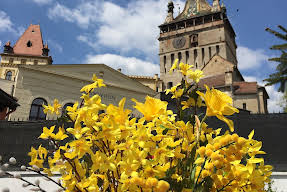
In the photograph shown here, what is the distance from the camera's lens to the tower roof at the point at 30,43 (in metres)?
41.9

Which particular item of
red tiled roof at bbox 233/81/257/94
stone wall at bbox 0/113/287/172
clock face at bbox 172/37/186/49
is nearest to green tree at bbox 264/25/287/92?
stone wall at bbox 0/113/287/172

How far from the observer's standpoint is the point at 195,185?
80 centimetres

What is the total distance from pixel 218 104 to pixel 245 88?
3023cm

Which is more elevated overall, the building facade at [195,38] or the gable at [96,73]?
the building facade at [195,38]

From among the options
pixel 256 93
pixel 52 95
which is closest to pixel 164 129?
pixel 52 95

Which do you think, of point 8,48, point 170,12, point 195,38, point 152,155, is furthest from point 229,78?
point 8,48

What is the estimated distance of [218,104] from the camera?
0.83 metres

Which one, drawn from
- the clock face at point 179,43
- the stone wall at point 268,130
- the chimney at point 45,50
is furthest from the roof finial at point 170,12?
the stone wall at point 268,130

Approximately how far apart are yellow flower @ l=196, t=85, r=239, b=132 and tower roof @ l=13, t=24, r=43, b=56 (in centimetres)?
4696

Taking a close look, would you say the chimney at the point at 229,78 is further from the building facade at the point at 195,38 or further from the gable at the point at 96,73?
the gable at the point at 96,73

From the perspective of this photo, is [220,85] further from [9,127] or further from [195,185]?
[195,185]

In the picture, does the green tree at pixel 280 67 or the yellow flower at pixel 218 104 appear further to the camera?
the green tree at pixel 280 67

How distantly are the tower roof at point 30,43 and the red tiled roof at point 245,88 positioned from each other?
3735 centimetres

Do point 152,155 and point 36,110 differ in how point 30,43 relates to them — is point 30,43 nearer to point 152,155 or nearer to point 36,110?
point 36,110
